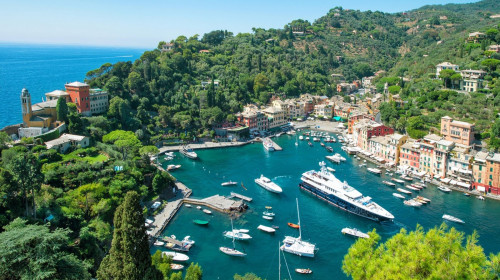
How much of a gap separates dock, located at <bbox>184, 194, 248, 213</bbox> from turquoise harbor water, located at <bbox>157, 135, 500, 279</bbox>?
779mm

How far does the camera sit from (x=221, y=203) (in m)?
30.3

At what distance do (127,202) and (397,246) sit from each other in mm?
9688

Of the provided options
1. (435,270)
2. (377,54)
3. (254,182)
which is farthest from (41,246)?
(377,54)

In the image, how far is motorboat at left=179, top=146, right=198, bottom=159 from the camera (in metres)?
42.5

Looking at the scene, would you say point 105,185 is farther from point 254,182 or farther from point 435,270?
point 435,270

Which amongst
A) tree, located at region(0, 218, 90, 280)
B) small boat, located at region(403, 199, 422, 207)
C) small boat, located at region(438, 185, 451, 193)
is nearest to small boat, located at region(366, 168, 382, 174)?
small boat, located at region(438, 185, 451, 193)

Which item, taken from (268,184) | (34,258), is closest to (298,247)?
(268,184)

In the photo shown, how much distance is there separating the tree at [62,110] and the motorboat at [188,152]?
1286cm

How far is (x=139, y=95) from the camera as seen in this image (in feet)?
174

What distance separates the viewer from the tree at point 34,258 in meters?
11.8

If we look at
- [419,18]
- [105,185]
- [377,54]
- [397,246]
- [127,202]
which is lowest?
[105,185]

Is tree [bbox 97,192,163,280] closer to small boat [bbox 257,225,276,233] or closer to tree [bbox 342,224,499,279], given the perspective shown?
tree [bbox 342,224,499,279]

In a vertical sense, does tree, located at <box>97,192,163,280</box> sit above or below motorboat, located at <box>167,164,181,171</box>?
above

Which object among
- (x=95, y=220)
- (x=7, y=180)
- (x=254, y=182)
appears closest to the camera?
(x=7, y=180)
